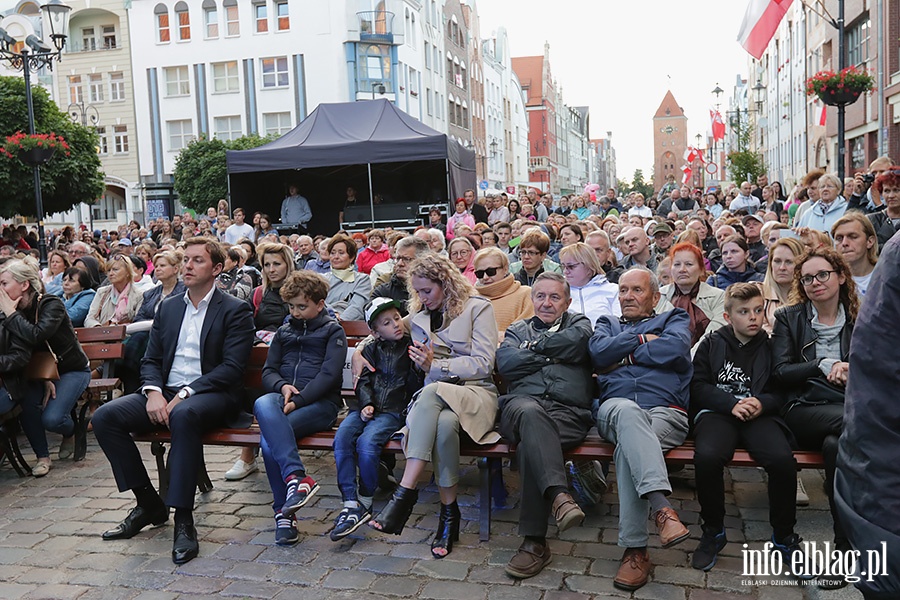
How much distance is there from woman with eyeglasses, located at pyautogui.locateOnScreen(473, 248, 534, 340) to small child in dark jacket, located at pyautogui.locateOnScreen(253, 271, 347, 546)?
1.30 meters

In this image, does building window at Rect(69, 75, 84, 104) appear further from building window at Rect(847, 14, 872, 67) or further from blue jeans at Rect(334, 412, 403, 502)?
blue jeans at Rect(334, 412, 403, 502)

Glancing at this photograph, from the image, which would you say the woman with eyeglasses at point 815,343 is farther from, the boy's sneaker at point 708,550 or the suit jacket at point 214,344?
the suit jacket at point 214,344

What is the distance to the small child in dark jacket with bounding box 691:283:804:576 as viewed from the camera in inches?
Answer: 174

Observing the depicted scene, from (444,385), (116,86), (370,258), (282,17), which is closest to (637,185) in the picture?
(282,17)

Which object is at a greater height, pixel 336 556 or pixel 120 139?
pixel 120 139

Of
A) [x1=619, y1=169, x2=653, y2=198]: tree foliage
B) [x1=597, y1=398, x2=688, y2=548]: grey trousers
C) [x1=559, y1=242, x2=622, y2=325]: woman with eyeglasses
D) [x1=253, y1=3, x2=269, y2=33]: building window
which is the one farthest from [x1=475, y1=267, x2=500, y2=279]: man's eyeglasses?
[x1=619, y1=169, x2=653, y2=198]: tree foliage

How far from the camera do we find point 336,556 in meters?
4.69

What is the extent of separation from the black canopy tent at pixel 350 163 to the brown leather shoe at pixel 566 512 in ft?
44.6

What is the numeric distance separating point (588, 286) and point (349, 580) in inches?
124

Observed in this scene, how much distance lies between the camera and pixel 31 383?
6.71 metres

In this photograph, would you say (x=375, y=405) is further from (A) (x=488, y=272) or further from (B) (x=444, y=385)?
(A) (x=488, y=272)

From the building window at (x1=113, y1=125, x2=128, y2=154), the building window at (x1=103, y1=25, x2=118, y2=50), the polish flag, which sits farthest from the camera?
the building window at (x1=103, y1=25, x2=118, y2=50)

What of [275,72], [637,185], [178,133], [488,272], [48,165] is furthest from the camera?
[637,185]

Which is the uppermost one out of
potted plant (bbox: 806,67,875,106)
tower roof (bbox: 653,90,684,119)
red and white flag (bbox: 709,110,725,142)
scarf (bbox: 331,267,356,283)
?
tower roof (bbox: 653,90,684,119)
